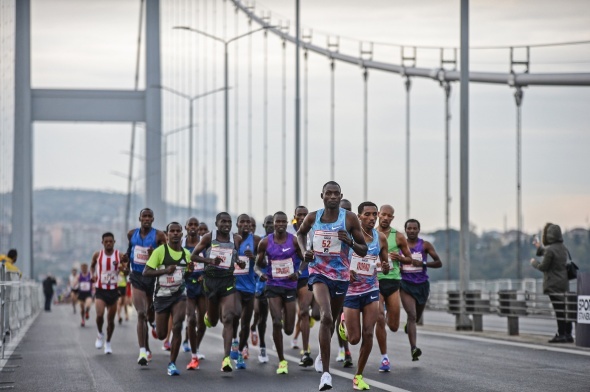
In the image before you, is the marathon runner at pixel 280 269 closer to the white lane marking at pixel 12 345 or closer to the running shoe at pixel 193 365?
the running shoe at pixel 193 365

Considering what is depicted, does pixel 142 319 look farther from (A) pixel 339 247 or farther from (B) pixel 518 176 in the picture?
(B) pixel 518 176

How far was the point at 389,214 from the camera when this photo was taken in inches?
693

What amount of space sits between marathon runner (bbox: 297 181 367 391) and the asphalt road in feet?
3.14

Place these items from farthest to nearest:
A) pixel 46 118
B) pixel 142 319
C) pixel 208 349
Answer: pixel 46 118 → pixel 208 349 → pixel 142 319

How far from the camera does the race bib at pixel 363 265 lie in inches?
587

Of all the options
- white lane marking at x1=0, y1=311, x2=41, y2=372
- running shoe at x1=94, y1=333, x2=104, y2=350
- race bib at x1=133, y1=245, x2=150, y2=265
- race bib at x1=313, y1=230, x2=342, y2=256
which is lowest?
white lane marking at x1=0, y1=311, x2=41, y2=372

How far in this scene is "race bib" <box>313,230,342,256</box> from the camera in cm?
1437

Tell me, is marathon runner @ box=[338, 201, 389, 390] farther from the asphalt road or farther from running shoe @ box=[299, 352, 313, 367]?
running shoe @ box=[299, 352, 313, 367]

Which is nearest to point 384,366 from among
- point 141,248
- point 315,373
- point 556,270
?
point 315,373

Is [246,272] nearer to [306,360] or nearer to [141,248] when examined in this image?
[306,360]

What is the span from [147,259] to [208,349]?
3338mm

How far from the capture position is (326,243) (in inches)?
567

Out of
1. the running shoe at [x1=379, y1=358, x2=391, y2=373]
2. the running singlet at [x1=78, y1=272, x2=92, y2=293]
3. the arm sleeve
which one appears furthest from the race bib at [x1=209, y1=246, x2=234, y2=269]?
the running singlet at [x1=78, y1=272, x2=92, y2=293]

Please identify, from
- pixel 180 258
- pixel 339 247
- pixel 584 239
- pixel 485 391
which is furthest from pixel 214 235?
pixel 584 239
